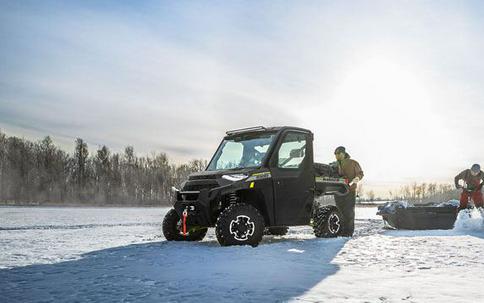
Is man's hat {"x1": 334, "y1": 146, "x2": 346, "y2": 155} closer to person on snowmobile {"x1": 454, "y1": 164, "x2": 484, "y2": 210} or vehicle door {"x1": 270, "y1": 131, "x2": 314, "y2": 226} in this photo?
vehicle door {"x1": 270, "y1": 131, "x2": 314, "y2": 226}

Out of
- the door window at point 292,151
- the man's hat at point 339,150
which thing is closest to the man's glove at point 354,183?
the man's hat at point 339,150

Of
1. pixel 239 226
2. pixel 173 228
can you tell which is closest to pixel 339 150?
pixel 173 228

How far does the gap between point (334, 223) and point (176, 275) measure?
17.8ft

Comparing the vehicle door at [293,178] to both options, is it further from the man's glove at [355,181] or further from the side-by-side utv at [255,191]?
the man's glove at [355,181]

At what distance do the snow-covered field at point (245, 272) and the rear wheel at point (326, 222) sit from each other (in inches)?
33.4

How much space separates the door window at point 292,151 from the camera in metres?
9.53

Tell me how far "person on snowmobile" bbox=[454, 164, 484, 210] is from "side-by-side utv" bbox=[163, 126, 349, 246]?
15.5 feet

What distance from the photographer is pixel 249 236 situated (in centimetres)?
859

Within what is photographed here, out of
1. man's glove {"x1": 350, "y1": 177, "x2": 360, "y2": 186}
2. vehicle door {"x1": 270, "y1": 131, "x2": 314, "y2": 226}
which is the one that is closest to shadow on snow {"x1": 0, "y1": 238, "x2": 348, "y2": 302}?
vehicle door {"x1": 270, "y1": 131, "x2": 314, "y2": 226}

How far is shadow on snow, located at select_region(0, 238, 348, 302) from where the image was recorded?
480cm

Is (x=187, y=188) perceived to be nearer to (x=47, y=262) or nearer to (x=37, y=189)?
(x=47, y=262)

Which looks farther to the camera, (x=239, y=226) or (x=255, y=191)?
(x=255, y=191)

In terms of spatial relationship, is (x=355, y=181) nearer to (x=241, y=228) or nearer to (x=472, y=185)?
(x=472, y=185)

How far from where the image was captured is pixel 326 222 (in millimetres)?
10328
